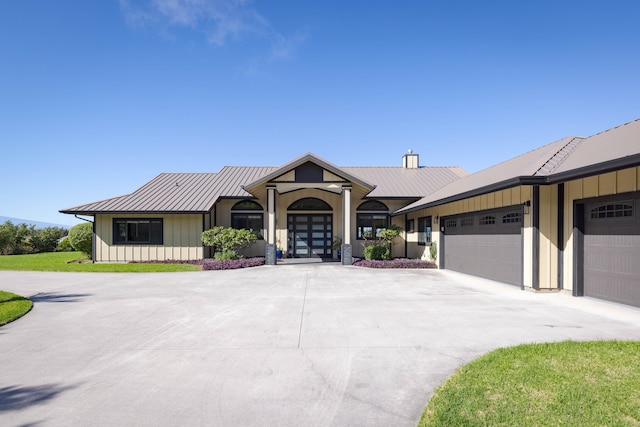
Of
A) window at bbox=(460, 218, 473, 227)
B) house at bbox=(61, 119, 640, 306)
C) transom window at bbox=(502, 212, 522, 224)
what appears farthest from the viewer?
window at bbox=(460, 218, 473, 227)

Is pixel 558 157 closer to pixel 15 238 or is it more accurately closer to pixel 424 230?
pixel 424 230

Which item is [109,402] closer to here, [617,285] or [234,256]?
[617,285]

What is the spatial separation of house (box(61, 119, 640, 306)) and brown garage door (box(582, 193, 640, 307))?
0.02 metres

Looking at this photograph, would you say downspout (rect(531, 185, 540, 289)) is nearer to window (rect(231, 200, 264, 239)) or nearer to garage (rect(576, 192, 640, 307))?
garage (rect(576, 192, 640, 307))

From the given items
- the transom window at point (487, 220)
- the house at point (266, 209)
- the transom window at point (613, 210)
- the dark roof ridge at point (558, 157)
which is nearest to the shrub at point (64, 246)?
the house at point (266, 209)

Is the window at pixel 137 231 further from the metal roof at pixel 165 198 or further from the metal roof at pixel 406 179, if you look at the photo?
the metal roof at pixel 406 179

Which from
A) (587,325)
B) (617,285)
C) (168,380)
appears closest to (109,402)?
(168,380)

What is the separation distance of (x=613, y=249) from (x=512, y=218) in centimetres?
318

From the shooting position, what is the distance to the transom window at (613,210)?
7573 millimetres

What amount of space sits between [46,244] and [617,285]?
35429 mm

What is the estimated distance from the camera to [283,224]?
20906mm

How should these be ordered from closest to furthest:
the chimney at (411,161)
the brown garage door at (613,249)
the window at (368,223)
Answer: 1. the brown garage door at (613,249)
2. the window at (368,223)
3. the chimney at (411,161)

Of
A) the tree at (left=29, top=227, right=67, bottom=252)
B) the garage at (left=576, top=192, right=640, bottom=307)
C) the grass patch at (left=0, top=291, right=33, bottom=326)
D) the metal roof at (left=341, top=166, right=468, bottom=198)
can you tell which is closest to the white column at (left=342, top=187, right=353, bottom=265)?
the metal roof at (left=341, top=166, right=468, bottom=198)

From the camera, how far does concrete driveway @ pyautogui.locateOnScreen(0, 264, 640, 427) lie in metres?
3.39
